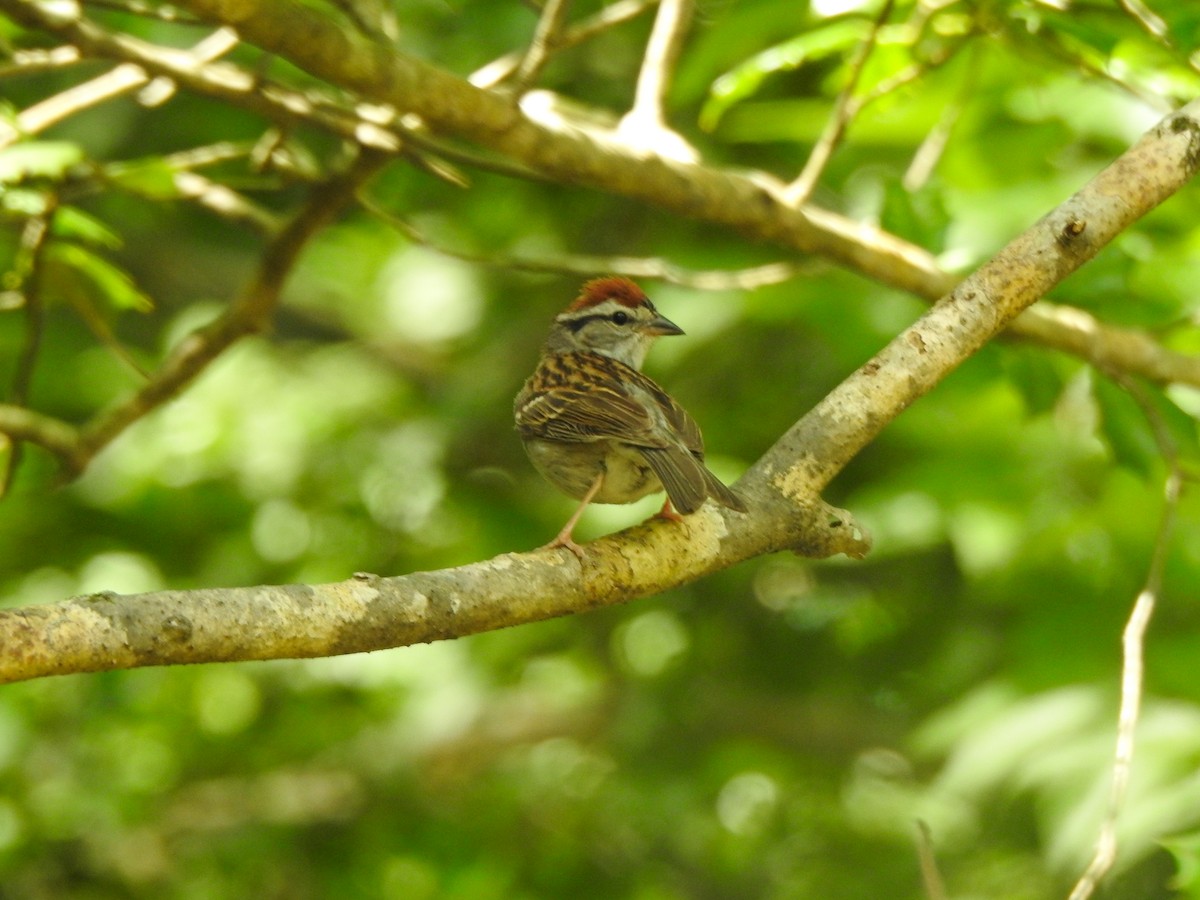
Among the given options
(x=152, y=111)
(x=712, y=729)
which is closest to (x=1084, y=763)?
(x=712, y=729)

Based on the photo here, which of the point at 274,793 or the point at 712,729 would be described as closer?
the point at 712,729

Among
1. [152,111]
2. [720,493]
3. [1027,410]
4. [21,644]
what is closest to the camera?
[21,644]

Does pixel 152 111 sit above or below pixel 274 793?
above

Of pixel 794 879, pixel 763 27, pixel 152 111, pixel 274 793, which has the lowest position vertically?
pixel 274 793

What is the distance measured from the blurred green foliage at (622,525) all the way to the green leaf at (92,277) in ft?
0.08

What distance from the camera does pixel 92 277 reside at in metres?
4.39

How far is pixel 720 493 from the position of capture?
329 cm

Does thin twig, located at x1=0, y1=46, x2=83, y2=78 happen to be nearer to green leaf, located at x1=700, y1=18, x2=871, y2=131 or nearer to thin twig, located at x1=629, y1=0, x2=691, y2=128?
thin twig, located at x1=629, y1=0, x2=691, y2=128

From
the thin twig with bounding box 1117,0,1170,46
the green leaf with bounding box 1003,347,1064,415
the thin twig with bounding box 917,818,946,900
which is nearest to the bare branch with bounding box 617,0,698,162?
the green leaf with bounding box 1003,347,1064,415

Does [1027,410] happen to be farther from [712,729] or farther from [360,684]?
[360,684]

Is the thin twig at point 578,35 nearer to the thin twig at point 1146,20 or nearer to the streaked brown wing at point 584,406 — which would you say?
the streaked brown wing at point 584,406

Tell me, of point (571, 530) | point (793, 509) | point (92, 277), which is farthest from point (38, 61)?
point (793, 509)

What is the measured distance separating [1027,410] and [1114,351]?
31 cm

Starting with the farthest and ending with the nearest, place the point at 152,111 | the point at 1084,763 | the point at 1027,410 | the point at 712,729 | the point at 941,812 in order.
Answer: the point at 941,812 < the point at 152,111 < the point at 712,729 < the point at 1027,410 < the point at 1084,763
